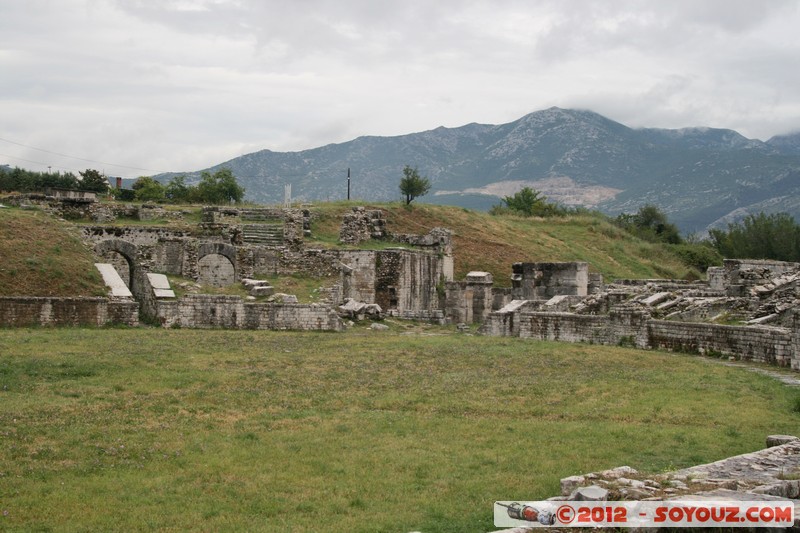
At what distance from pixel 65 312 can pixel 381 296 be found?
607 inches

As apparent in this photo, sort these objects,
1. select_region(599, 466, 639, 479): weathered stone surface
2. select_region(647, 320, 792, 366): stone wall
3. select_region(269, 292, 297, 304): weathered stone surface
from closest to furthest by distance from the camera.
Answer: select_region(599, 466, 639, 479): weathered stone surface → select_region(647, 320, 792, 366): stone wall → select_region(269, 292, 297, 304): weathered stone surface

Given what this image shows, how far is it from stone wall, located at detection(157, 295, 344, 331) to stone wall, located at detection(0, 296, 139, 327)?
5.07 ft

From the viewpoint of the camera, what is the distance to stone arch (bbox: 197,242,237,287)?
32875 mm

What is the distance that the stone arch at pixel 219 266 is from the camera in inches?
1294

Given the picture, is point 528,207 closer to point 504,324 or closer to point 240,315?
point 504,324

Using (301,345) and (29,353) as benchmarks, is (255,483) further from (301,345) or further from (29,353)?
(301,345)

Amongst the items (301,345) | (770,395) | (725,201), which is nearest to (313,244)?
(301,345)

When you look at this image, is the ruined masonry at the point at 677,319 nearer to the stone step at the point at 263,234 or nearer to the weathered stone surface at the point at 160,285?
the weathered stone surface at the point at 160,285

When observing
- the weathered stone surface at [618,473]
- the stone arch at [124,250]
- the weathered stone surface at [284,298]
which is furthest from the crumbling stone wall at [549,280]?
A: the weathered stone surface at [618,473]

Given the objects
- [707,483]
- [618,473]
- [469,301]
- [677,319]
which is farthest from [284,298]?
[707,483]

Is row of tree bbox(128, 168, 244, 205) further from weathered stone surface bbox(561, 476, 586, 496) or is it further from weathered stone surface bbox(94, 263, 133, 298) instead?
weathered stone surface bbox(561, 476, 586, 496)

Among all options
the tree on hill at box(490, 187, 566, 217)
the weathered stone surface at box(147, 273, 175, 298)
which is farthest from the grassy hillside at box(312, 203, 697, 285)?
the weathered stone surface at box(147, 273, 175, 298)

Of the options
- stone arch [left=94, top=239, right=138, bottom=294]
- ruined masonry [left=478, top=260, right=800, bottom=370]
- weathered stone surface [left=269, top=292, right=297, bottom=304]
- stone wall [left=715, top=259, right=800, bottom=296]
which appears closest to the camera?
ruined masonry [left=478, top=260, right=800, bottom=370]

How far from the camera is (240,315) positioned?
1050 inches
